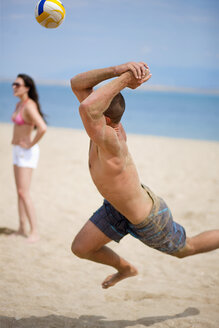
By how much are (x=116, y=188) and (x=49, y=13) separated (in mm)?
1739

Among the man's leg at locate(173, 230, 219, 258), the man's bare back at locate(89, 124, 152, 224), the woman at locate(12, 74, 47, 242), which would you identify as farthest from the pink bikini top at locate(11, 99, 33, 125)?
the man's leg at locate(173, 230, 219, 258)

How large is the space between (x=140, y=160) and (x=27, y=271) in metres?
6.78

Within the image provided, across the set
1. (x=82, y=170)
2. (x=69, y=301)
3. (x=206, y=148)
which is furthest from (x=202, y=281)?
(x=206, y=148)

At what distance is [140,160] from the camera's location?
10.9m

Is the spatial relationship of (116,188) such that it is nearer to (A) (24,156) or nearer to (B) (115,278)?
(B) (115,278)

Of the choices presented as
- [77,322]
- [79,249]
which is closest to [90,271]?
[77,322]

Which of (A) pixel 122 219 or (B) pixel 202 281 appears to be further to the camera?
(B) pixel 202 281

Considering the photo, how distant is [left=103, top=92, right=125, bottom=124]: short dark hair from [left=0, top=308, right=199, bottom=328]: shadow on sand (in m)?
1.78

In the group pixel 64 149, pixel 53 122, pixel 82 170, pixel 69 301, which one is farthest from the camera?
pixel 53 122

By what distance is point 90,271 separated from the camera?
4.68 metres

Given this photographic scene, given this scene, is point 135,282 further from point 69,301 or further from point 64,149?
point 64,149

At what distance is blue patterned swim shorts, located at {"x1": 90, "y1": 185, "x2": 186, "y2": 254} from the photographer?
311 cm

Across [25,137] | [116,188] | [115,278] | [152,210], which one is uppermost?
[25,137]

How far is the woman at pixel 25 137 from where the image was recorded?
541cm
